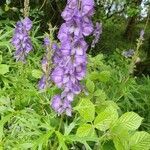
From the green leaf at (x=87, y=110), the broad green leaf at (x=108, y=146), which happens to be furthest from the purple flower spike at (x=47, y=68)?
the broad green leaf at (x=108, y=146)

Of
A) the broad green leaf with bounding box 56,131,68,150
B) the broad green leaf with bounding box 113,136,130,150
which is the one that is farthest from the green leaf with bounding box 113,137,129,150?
the broad green leaf with bounding box 56,131,68,150

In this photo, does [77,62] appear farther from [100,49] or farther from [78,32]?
[100,49]

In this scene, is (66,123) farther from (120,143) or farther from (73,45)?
(73,45)

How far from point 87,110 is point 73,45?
1.54ft

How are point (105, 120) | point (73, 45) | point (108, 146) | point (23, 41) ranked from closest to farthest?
point (73, 45)
point (105, 120)
point (108, 146)
point (23, 41)

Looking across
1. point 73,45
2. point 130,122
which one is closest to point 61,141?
point 130,122

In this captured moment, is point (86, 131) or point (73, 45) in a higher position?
point (73, 45)

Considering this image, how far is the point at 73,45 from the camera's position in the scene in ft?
9.57

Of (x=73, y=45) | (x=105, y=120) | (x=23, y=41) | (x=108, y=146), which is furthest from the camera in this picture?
(x=23, y=41)

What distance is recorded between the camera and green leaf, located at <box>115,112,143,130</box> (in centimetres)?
305

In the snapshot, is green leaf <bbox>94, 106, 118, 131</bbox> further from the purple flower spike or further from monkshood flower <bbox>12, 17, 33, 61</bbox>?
monkshood flower <bbox>12, 17, 33, 61</bbox>

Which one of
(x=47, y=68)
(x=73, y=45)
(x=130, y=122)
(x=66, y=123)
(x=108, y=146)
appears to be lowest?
(x=108, y=146)

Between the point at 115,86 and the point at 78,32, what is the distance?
2810 mm

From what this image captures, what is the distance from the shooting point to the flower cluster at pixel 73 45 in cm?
288
